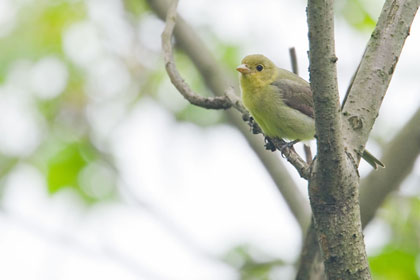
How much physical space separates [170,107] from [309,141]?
9.07 feet

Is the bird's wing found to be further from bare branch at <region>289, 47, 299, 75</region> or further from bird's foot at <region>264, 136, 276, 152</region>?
bare branch at <region>289, 47, 299, 75</region>

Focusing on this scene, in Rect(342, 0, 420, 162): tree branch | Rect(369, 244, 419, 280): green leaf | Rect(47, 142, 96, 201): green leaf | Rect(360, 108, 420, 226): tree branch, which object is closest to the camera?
Rect(342, 0, 420, 162): tree branch

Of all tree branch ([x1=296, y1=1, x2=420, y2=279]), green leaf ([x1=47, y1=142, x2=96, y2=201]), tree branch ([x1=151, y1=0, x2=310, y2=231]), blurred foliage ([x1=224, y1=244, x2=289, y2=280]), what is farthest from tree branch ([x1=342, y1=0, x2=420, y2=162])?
green leaf ([x1=47, y1=142, x2=96, y2=201])

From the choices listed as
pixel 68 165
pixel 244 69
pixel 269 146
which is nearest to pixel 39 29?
pixel 68 165

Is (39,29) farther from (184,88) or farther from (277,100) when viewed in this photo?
(184,88)

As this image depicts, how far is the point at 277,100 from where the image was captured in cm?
536

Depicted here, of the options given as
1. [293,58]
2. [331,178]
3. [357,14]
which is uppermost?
[357,14]

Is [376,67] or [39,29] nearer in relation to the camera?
[376,67]

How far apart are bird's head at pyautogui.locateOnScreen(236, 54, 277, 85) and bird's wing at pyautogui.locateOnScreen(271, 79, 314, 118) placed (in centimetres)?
9

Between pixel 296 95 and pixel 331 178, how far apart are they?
273 cm

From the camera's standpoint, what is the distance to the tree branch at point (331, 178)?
98.9 inches

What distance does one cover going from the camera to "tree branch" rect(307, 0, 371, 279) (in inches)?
98.9

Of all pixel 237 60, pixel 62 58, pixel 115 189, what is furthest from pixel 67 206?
pixel 237 60

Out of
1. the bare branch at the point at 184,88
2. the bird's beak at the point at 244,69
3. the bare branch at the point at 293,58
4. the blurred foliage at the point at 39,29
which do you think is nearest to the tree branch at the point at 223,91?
the bird's beak at the point at 244,69
